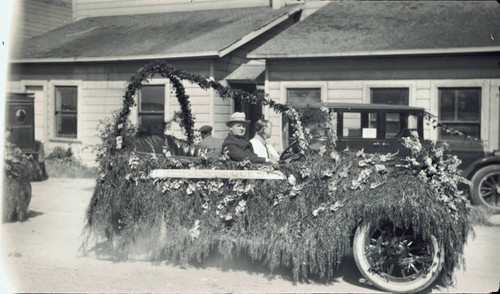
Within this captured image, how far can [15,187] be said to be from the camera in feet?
27.7

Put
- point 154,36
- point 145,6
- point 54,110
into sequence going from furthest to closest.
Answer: point 145,6 → point 54,110 → point 154,36

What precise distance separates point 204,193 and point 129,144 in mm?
1351

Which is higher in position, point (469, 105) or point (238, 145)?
point (469, 105)

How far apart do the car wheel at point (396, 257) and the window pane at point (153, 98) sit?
9.61 metres

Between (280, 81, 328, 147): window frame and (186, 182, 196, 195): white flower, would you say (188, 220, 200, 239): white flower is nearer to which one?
(186, 182, 196, 195): white flower

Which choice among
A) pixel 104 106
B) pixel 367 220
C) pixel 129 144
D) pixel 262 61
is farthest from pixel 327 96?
pixel 367 220

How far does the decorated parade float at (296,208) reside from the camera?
509 centimetres

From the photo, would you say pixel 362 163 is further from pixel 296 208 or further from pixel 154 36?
pixel 154 36

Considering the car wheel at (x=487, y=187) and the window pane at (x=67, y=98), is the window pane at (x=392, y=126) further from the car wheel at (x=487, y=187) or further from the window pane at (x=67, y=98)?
the window pane at (x=67, y=98)

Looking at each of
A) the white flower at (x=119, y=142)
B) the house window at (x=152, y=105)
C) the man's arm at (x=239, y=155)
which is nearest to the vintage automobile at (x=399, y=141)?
the man's arm at (x=239, y=155)

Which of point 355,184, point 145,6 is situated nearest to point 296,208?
point 355,184

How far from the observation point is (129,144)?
6.65 metres

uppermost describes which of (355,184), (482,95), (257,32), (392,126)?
(257,32)

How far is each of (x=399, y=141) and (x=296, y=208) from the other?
499cm
